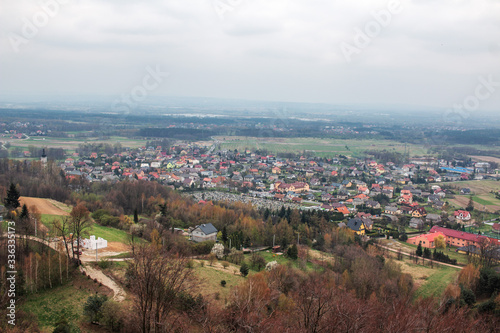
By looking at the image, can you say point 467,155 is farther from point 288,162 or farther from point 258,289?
point 258,289

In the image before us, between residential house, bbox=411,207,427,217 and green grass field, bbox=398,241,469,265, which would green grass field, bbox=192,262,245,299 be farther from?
residential house, bbox=411,207,427,217

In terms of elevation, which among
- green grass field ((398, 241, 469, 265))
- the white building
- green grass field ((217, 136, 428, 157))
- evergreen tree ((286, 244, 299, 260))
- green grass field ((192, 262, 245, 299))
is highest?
green grass field ((217, 136, 428, 157))

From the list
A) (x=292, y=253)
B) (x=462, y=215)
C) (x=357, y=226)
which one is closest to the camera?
(x=292, y=253)

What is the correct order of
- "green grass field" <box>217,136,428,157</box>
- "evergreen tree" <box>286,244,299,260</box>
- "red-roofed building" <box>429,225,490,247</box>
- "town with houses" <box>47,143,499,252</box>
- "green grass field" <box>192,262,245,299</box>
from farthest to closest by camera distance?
"green grass field" <box>217,136,428,157</box>
"town with houses" <box>47,143,499,252</box>
"red-roofed building" <box>429,225,490,247</box>
"evergreen tree" <box>286,244,299,260</box>
"green grass field" <box>192,262,245,299</box>

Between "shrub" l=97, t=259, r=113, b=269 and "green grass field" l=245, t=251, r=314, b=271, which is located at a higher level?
"shrub" l=97, t=259, r=113, b=269

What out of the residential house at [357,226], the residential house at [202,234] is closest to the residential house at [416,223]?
the residential house at [357,226]

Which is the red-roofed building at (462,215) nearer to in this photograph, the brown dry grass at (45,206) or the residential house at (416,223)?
the residential house at (416,223)

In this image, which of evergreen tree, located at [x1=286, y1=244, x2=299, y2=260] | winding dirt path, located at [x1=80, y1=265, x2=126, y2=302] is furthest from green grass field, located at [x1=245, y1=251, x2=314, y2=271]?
winding dirt path, located at [x1=80, y1=265, x2=126, y2=302]

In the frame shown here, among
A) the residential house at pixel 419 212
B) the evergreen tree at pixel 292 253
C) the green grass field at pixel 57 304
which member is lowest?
the residential house at pixel 419 212

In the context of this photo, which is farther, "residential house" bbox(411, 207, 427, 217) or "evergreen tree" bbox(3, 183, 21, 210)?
"residential house" bbox(411, 207, 427, 217)

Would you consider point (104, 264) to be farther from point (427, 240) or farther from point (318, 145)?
point (318, 145)

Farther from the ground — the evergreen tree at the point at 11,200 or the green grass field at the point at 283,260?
the evergreen tree at the point at 11,200

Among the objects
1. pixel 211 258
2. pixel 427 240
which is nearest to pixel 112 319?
pixel 211 258
